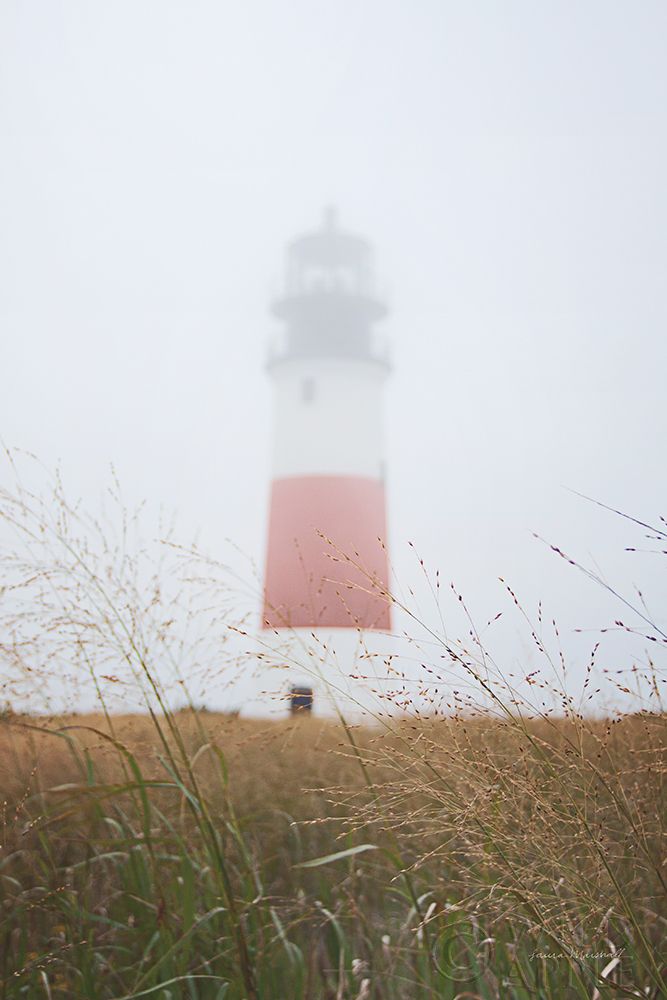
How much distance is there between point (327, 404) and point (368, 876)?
41.1 ft

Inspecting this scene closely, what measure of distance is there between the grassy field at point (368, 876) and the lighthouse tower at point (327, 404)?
928cm

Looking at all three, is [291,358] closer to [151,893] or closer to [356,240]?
[356,240]

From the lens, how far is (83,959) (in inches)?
53.7

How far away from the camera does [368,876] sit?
6.73 ft

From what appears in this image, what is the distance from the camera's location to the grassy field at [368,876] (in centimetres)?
104

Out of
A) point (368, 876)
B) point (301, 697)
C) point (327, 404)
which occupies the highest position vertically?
point (327, 404)

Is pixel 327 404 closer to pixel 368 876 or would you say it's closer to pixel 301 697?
pixel 368 876

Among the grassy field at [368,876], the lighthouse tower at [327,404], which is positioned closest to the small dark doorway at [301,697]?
the grassy field at [368,876]

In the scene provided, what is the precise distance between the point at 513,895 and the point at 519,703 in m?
0.23

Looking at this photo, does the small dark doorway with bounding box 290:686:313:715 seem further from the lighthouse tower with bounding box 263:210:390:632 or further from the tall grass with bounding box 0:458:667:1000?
the lighthouse tower with bounding box 263:210:390:632

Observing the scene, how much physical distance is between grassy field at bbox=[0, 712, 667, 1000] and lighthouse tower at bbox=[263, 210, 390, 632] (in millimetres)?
9279

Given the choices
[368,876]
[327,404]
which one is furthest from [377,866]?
[327,404]

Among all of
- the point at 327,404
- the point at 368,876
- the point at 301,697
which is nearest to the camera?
the point at 301,697

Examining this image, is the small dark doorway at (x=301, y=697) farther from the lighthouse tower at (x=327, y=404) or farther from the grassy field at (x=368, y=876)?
the lighthouse tower at (x=327, y=404)
